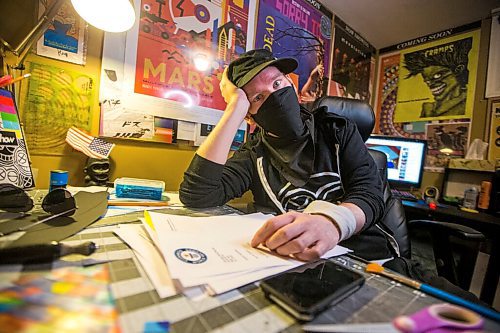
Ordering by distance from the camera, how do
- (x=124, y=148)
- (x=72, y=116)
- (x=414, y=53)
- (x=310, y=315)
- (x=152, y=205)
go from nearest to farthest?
1. (x=310, y=315)
2. (x=152, y=205)
3. (x=72, y=116)
4. (x=124, y=148)
5. (x=414, y=53)

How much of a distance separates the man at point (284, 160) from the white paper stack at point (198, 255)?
0.22 meters

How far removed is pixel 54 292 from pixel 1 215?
1.25 ft

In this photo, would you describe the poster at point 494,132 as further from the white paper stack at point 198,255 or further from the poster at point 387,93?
the white paper stack at point 198,255

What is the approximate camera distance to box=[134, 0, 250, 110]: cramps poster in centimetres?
104

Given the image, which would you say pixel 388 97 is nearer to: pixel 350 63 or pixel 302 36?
pixel 350 63

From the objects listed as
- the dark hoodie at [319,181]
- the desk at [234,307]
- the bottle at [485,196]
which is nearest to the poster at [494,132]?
the bottle at [485,196]

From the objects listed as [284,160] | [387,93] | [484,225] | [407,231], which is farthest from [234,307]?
[387,93]

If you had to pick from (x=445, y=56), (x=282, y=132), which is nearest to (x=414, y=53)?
(x=445, y=56)

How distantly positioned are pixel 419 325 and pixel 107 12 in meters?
1.02

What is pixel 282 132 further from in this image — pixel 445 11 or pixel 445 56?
pixel 445 56

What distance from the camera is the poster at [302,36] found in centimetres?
144

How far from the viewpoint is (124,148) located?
103 centimetres

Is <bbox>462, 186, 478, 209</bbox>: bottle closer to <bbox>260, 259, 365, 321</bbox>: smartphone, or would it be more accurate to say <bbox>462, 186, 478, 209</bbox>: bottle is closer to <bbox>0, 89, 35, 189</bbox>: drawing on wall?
<bbox>260, 259, 365, 321</bbox>: smartphone

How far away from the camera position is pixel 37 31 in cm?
74
